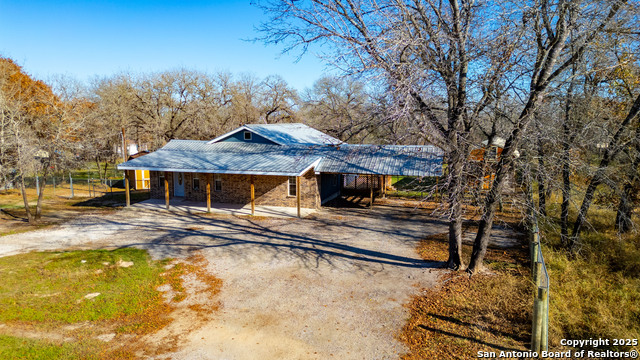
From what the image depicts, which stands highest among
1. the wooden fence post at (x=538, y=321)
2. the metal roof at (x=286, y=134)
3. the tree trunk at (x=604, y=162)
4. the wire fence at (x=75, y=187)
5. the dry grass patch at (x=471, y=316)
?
the metal roof at (x=286, y=134)

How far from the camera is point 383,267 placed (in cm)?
1017

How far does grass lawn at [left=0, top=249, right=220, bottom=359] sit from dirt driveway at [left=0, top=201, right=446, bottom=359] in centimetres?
110

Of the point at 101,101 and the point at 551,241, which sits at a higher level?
the point at 101,101

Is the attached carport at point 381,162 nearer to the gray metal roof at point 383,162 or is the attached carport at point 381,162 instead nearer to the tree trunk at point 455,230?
the gray metal roof at point 383,162

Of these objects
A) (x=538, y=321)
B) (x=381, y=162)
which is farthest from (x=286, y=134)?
(x=538, y=321)

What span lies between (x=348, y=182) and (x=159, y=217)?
13.9 meters

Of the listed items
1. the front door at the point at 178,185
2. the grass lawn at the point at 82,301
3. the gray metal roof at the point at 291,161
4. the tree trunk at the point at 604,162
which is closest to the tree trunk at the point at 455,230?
the tree trunk at the point at 604,162

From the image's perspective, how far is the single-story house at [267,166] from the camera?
17.7 meters

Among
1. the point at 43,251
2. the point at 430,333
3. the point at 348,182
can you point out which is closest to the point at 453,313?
the point at 430,333

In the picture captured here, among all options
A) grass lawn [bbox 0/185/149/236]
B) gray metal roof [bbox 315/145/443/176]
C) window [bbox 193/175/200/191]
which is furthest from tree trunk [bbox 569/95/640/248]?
grass lawn [bbox 0/185/149/236]

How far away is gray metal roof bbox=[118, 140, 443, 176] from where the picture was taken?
56.8ft

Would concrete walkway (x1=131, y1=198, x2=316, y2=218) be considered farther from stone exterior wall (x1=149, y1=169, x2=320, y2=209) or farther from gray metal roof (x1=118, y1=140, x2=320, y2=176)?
gray metal roof (x1=118, y1=140, x2=320, y2=176)

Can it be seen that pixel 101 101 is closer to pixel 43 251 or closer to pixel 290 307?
pixel 43 251

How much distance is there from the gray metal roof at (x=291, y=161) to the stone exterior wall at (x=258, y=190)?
1013 mm
